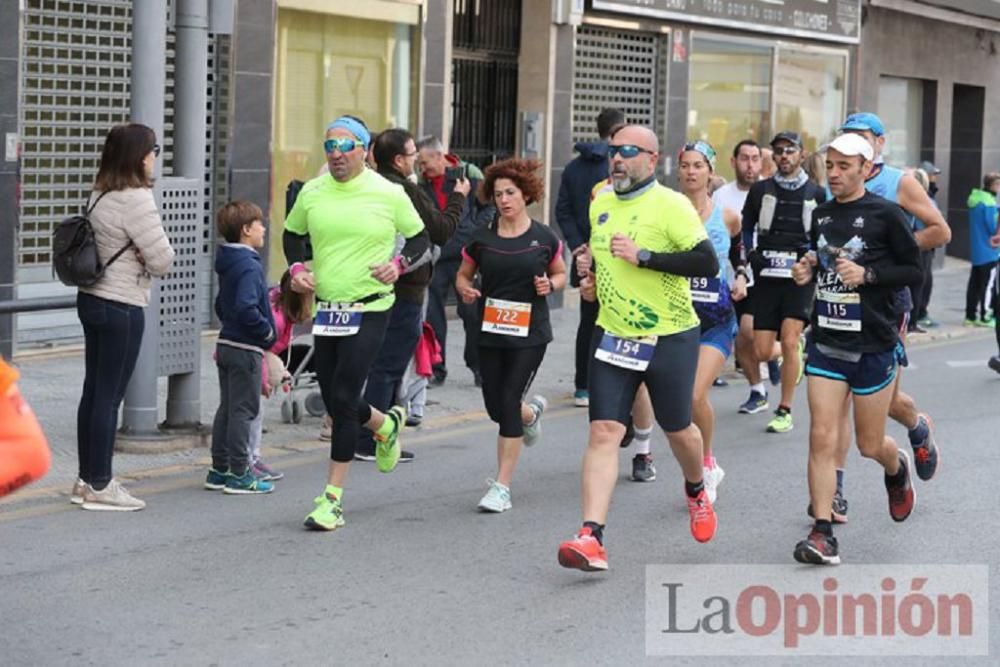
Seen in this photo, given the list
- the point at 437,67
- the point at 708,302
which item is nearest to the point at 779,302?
the point at 708,302

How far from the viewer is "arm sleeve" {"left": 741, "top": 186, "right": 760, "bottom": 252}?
11836 mm

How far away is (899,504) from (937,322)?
38.6ft

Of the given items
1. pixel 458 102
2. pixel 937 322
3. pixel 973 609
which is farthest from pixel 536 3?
pixel 973 609

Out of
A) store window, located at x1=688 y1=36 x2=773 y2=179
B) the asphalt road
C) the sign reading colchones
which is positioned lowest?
the asphalt road

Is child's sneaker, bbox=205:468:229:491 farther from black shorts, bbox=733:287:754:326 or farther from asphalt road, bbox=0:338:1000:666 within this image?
black shorts, bbox=733:287:754:326

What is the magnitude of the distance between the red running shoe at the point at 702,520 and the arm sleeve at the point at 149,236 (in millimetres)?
2644

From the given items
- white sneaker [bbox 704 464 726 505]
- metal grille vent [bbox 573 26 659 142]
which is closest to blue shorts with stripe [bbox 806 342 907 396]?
white sneaker [bbox 704 464 726 505]

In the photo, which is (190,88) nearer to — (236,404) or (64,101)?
(236,404)

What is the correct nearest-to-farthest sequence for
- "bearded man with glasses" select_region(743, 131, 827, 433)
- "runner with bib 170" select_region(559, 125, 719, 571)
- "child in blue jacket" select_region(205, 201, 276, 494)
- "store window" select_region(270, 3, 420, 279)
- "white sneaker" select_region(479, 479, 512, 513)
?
"runner with bib 170" select_region(559, 125, 719, 571)
"white sneaker" select_region(479, 479, 512, 513)
"child in blue jacket" select_region(205, 201, 276, 494)
"bearded man with glasses" select_region(743, 131, 827, 433)
"store window" select_region(270, 3, 420, 279)

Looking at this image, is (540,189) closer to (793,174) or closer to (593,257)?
(593,257)

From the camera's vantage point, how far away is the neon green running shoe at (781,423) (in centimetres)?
1201

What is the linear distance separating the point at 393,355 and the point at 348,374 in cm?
172

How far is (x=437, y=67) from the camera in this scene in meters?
17.8

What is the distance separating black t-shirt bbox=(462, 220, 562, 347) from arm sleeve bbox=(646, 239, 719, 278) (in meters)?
1.51
